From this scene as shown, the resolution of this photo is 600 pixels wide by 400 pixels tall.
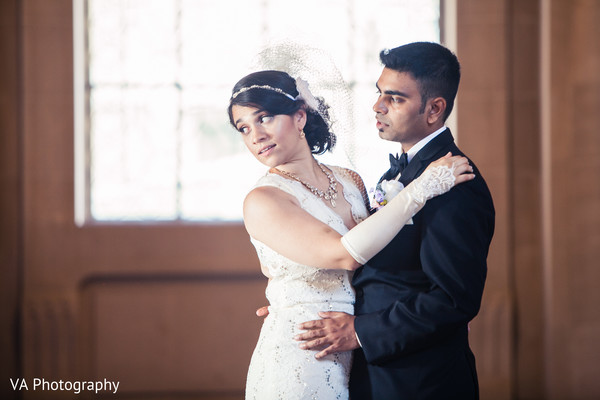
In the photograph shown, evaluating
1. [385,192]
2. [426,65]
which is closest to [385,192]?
[385,192]

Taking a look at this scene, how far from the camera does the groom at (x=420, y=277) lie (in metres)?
1.88

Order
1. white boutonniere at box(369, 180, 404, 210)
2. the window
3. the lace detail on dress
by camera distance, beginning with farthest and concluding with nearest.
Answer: the window → white boutonniere at box(369, 180, 404, 210) → the lace detail on dress

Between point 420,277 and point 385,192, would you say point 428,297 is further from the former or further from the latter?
point 385,192

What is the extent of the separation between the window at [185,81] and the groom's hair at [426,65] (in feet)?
11.2

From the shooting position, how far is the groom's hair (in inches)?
79.5

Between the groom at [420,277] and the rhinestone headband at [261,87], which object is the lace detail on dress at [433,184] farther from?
the rhinestone headband at [261,87]

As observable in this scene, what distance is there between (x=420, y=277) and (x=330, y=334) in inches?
14.2

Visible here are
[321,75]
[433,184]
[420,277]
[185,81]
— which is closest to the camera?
[433,184]

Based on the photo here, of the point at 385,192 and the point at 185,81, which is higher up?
the point at 185,81

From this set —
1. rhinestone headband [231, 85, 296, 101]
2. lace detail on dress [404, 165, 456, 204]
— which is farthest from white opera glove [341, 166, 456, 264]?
rhinestone headband [231, 85, 296, 101]

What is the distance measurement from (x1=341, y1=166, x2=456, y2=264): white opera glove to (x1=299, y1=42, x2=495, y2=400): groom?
0.06 meters

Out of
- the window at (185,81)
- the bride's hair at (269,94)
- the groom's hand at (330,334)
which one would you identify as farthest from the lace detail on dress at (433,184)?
the window at (185,81)

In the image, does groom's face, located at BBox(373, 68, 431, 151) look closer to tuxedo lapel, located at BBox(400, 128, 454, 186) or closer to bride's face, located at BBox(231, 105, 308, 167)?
tuxedo lapel, located at BBox(400, 128, 454, 186)

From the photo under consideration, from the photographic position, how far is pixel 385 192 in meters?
2.03
